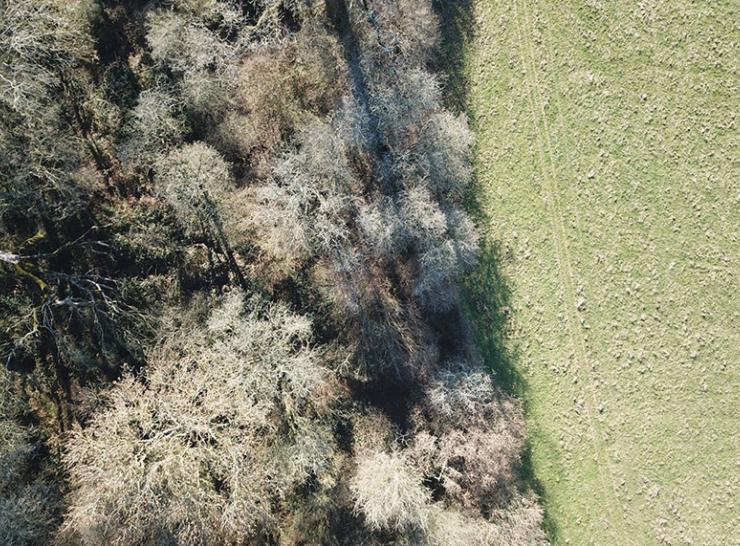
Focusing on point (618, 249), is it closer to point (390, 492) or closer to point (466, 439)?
point (466, 439)

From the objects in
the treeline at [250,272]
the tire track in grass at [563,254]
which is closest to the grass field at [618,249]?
the tire track in grass at [563,254]

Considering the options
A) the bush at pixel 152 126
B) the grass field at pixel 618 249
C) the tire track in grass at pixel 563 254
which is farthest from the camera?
the tire track in grass at pixel 563 254

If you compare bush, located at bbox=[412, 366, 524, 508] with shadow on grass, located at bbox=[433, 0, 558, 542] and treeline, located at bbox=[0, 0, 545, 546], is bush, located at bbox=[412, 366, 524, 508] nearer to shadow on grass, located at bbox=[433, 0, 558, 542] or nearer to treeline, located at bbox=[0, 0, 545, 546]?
treeline, located at bbox=[0, 0, 545, 546]

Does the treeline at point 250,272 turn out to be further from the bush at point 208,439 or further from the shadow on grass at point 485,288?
the shadow on grass at point 485,288

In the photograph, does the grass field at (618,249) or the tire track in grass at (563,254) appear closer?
the grass field at (618,249)

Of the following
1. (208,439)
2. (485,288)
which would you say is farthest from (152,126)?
(485,288)

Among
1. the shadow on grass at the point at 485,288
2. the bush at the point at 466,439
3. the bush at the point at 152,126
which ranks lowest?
the bush at the point at 466,439
